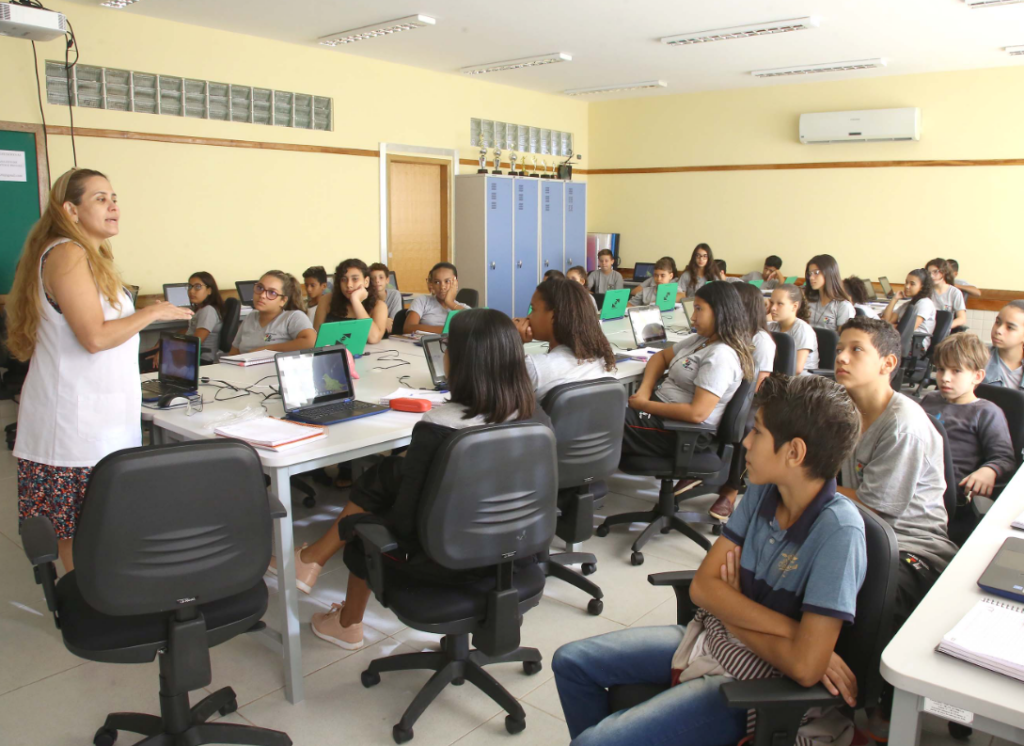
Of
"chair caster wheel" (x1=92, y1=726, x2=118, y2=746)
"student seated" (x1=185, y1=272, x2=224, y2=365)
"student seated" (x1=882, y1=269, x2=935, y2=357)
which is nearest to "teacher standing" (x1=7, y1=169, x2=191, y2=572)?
"chair caster wheel" (x1=92, y1=726, x2=118, y2=746)

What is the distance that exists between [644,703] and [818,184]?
28.9 ft

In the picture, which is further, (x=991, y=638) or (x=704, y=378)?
(x=704, y=378)

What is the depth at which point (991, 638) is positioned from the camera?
1.29 meters

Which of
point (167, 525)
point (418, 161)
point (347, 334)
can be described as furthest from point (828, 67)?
point (167, 525)

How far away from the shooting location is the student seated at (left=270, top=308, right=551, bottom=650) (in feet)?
6.57

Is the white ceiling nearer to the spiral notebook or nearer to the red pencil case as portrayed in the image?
the red pencil case

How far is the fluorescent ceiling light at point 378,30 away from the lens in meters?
6.22

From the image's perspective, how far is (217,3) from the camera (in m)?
5.84

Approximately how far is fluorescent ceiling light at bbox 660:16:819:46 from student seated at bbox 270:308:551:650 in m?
5.41

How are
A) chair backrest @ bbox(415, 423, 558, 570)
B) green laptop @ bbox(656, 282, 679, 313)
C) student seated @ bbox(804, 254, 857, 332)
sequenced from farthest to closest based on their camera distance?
green laptop @ bbox(656, 282, 679, 313) → student seated @ bbox(804, 254, 857, 332) → chair backrest @ bbox(415, 423, 558, 570)

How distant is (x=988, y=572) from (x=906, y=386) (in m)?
5.99

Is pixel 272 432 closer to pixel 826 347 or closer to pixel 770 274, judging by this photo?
pixel 826 347

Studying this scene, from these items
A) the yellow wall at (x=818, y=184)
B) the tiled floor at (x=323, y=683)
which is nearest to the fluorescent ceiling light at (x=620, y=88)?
the yellow wall at (x=818, y=184)

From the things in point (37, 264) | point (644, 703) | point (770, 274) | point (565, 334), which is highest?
point (37, 264)
